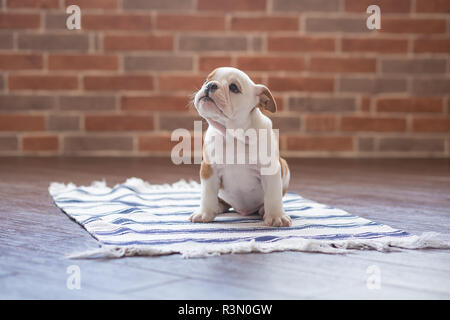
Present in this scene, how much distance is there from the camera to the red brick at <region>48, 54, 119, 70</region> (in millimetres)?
4250

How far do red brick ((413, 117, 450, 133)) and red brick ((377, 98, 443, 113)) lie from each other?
0.07 m

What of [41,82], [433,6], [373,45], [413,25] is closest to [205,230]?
[41,82]

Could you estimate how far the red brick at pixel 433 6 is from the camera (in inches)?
172

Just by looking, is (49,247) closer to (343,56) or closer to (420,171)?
(420,171)

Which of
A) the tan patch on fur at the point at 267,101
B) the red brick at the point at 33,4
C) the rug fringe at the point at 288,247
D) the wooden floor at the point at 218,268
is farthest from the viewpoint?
the red brick at the point at 33,4

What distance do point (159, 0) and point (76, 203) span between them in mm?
2335

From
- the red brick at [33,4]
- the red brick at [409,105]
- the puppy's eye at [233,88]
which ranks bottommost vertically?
the red brick at [409,105]

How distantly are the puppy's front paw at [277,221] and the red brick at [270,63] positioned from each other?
2563 millimetres

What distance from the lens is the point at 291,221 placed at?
1.91 metres

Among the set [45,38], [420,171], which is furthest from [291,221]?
[45,38]

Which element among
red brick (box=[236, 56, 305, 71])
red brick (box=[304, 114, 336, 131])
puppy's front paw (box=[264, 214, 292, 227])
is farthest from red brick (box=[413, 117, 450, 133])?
puppy's front paw (box=[264, 214, 292, 227])

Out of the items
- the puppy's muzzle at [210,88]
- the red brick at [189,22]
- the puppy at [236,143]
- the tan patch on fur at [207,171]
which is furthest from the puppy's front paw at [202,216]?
the red brick at [189,22]

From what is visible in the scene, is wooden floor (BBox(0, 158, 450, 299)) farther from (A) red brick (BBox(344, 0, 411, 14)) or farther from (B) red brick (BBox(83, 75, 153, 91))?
(A) red brick (BBox(344, 0, 411, 14))

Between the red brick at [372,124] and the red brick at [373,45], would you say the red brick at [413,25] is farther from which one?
the red brick at [372,124]
